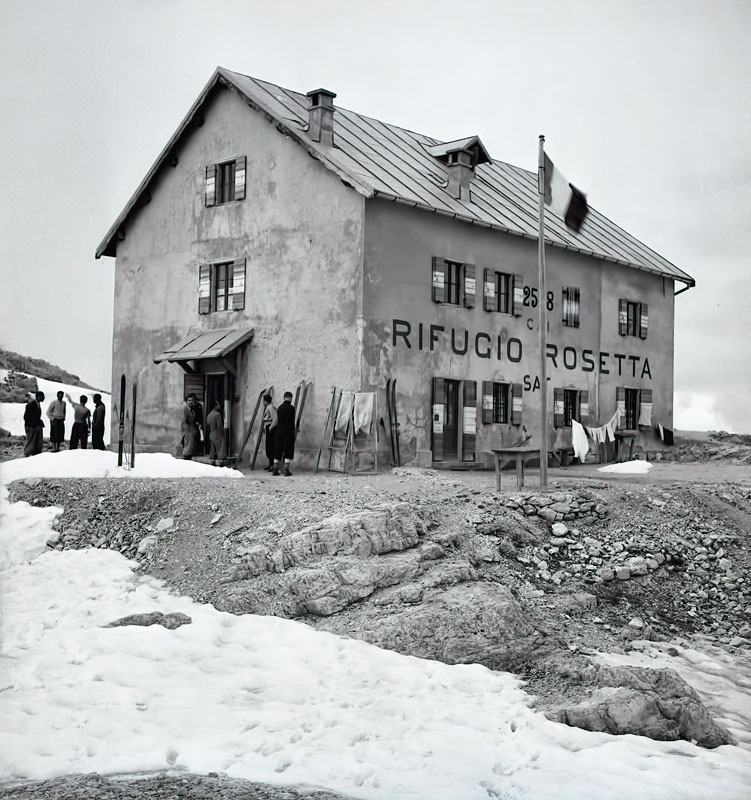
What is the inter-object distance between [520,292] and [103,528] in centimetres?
1263

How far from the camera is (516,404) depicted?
20766 millimetres

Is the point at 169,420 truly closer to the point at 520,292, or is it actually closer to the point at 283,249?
the point at 283,249

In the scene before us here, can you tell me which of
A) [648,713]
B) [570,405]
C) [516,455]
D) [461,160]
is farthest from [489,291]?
[648,713]

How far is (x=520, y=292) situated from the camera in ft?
69.2

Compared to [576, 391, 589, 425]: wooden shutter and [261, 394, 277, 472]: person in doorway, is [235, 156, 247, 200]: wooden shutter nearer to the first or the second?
[261, 394, 277, 472]: person in doorway

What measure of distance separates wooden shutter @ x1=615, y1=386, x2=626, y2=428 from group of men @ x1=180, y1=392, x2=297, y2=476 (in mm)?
9529

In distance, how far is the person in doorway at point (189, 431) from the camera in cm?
1884

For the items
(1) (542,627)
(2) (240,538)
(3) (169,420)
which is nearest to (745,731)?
(1) (542,627)

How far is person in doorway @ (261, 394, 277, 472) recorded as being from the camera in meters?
16.4

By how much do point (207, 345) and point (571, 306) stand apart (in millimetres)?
8980


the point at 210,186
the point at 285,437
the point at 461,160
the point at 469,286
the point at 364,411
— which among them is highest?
the point at 461,160

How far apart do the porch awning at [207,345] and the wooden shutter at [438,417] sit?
4.08 m

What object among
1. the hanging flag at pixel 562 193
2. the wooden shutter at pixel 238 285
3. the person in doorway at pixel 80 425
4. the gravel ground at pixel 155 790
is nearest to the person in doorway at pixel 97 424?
the person in doorway at pixel 80 425

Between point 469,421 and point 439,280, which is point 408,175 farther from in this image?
point 469,421
